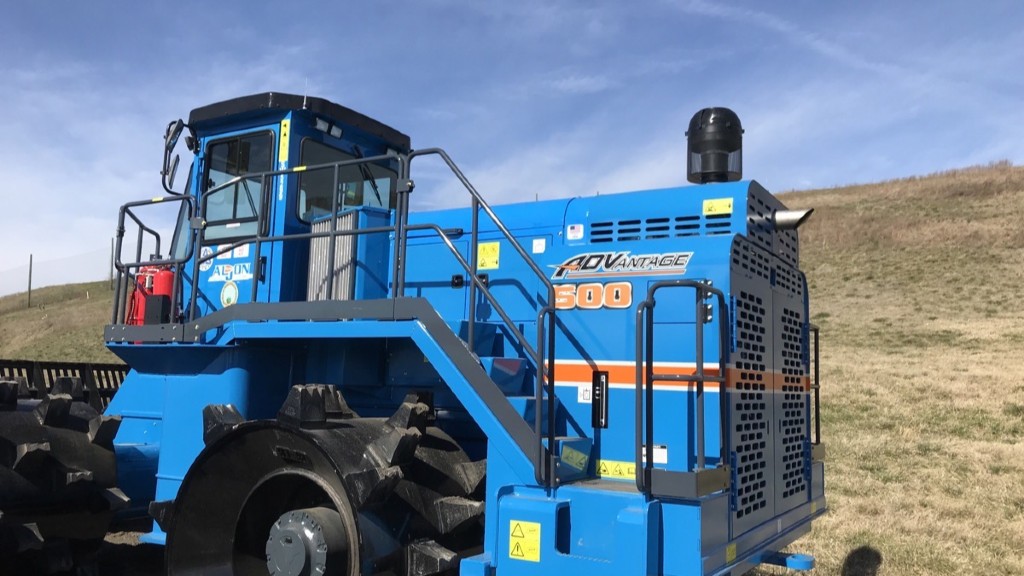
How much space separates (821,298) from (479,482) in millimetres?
25905

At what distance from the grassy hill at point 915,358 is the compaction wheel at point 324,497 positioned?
4.33 m

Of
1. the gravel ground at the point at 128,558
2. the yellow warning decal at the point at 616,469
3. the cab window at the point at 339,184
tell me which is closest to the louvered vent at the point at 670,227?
the yellow warning decal at the point at 616,469

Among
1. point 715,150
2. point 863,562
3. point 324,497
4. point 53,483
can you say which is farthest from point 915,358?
point 53,483

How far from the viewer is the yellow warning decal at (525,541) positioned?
3.98 metres

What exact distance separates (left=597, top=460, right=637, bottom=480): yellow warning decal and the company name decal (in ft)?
3.47

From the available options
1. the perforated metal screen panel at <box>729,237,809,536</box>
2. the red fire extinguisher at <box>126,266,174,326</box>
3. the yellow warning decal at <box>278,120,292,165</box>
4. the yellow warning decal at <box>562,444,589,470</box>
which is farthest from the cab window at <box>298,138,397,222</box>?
the perforated metal screen panel at <box>729,237,809,536</box>

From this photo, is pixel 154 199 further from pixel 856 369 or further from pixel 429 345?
pixel 856 369

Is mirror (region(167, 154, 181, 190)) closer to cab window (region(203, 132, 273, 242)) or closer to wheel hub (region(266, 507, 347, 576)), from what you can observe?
cab window (region(203, 132, 273, 242))

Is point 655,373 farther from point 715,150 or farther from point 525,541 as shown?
point 715,150

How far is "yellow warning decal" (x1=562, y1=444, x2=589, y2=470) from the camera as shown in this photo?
14.0 feet

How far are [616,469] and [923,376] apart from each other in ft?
50.3

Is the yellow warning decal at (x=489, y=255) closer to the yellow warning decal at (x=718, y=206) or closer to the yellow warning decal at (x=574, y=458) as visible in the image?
the yellow warning decal at (x=718, y=206)

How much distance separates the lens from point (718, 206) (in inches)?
194

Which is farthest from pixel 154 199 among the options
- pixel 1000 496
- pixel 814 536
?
pixel 1000 496
